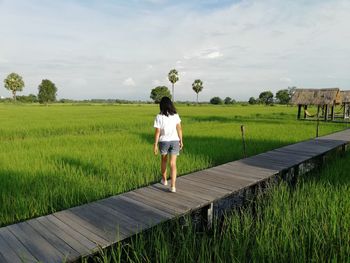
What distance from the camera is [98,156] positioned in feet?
24.0

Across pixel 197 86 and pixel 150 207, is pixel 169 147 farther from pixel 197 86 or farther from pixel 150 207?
pixel 197 86

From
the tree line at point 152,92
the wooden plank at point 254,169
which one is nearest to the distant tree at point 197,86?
the tree line at point 152,92

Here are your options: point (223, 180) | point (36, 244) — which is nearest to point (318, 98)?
point (223, 180)

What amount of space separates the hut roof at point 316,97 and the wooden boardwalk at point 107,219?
2037 centimetres

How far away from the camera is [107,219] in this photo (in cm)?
315

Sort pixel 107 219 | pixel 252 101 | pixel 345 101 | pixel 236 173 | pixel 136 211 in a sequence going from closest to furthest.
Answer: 1. pixel 107 219
2. pixel 136 211
3. pixel 236 173
4. pixel 345 101
5. pixel 252 101

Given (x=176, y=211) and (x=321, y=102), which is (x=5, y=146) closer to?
(x=176, y=211)

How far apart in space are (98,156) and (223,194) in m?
4.41

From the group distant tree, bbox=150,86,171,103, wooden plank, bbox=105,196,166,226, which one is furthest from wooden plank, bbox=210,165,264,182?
distant tree, bbox=150,86,171,103

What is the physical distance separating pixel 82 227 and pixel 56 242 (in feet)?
1.17

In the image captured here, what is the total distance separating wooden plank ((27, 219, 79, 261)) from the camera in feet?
7.77

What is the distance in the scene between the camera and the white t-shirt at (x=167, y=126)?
392 cm

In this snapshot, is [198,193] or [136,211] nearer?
[136,211]

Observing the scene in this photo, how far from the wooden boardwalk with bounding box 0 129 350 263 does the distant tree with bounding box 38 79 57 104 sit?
308ft
